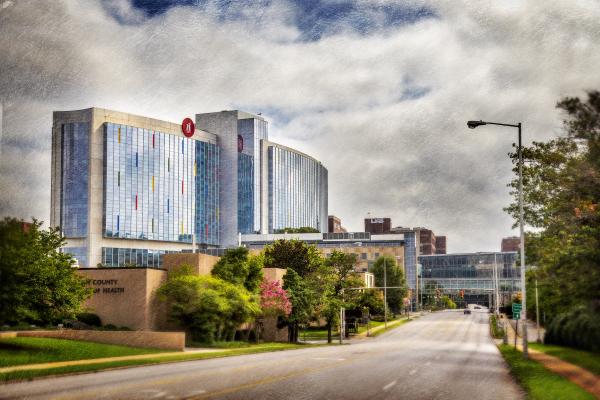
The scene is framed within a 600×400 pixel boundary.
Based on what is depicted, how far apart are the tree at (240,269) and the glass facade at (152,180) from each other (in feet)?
72.9

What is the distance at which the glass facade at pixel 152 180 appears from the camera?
11664 mm

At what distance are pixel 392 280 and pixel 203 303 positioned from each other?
290ft

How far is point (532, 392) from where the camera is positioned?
52.5ft

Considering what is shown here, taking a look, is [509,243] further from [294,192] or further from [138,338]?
[138,338]

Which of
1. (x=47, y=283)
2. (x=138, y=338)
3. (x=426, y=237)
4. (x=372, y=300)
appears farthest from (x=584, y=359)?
(x=372, y=300)

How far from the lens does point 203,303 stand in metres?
39.6

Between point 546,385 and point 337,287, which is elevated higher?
point 546,385

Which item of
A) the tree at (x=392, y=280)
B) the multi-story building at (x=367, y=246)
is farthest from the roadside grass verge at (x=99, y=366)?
the multi-story building at (x=367, y=246)

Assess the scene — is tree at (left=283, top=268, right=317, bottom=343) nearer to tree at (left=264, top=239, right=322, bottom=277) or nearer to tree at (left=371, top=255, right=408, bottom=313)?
tree at (left=264, top=239, right=322, bottom=277)

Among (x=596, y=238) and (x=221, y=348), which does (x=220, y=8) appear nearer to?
(x=596, y=238)

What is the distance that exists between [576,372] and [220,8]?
44.3 feet

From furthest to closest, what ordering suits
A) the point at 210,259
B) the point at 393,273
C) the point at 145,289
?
the point at 393,273 → the point at 210,259 → the point at 145,289

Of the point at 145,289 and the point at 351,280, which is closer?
the point at 145,289

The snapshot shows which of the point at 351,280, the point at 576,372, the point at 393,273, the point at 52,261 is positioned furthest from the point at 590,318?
the point at 393,273
